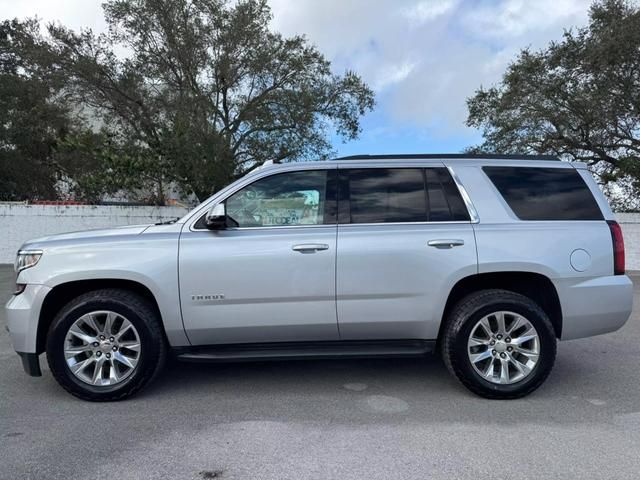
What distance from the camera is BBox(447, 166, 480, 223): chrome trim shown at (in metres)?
4.24

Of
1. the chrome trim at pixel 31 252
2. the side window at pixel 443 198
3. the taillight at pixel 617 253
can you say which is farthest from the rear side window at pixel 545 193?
the chrome trim at pixel 31 252

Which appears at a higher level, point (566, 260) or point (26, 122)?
point (26, 122)

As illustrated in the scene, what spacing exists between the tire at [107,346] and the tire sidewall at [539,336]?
8.18 feet

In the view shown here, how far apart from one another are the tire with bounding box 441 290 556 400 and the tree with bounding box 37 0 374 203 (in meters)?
9.24

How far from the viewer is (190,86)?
1297 centimetres

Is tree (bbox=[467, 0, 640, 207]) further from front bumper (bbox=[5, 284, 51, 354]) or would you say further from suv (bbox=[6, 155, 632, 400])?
front bumper (bbox=[5, 284, 51, 354])

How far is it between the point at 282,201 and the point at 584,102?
484 inches

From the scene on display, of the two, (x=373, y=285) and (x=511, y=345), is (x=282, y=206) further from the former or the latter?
(x=511, y=345)

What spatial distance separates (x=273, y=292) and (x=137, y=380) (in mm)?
1337

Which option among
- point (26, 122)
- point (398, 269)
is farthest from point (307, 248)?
point (26, 122)

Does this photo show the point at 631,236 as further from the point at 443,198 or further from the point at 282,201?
the point at 282,201

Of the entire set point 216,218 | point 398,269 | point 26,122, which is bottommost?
point 398,269

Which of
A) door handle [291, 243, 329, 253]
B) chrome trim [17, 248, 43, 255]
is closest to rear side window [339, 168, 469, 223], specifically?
door handle [291, 243, 329, 253]

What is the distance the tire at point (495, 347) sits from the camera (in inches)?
161
